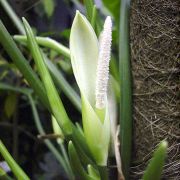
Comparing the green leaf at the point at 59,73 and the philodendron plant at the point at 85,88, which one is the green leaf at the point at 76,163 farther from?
the green leaf at the point at 59,73

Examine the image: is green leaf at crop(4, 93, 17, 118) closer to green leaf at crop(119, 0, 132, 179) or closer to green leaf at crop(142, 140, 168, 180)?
green leaf at crop(119, 0, 132, 179)

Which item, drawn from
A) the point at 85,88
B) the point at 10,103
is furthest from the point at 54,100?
the point at 10,103

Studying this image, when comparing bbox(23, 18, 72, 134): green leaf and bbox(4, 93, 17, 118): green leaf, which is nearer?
bbox(23, 18, 72, 134): green leaf

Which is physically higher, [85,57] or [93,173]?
[85,57]

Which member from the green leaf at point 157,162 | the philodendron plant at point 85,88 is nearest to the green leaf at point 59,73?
the philodendron plant at point 85,88

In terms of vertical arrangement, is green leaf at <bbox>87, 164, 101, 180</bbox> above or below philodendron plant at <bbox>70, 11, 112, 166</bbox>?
below

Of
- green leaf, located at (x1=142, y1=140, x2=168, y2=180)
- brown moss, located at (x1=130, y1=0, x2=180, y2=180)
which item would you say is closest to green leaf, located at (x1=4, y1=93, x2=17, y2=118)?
brown moss, located at (x1=130, y1=0, x2=180, y2=180)

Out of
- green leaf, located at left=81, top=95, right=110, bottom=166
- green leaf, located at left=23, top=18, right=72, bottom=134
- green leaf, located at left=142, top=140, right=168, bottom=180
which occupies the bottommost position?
green leaf, located at left=142, top=140, right=168, bottom=180

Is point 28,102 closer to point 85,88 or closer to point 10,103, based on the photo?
point 10,103
